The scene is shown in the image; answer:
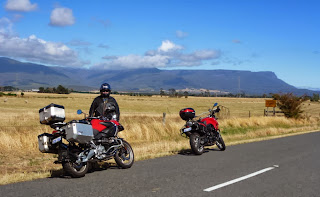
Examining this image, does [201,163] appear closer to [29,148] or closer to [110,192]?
[110,192]

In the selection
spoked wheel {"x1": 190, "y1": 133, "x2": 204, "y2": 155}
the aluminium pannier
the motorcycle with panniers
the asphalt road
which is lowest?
the asphalt road

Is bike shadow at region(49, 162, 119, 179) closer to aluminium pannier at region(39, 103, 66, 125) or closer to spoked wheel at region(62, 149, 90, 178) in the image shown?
spoked wheel at region(62, 149, 90, 178)

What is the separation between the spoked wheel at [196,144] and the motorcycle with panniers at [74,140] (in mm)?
3710

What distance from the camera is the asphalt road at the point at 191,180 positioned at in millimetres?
6691

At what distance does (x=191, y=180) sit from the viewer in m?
7.76

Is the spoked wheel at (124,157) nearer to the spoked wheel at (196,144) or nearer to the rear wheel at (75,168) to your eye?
the rear wheel at (75,168)

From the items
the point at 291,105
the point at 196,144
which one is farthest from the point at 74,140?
the point at 291,105

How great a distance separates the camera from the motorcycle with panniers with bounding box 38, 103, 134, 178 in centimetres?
754

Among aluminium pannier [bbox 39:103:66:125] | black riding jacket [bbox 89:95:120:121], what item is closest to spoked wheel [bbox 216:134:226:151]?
black riding jacket [bbox 89:95:120:121]

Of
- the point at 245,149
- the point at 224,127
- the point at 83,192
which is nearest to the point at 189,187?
the point at 83,192

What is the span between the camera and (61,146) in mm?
7688

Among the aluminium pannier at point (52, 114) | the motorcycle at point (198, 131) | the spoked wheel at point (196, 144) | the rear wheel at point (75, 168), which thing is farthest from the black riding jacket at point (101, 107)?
the motorcycle at point (198, 131)

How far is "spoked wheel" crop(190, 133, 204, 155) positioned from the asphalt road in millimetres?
388

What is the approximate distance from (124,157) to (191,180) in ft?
6.42
